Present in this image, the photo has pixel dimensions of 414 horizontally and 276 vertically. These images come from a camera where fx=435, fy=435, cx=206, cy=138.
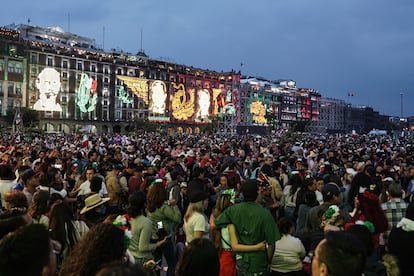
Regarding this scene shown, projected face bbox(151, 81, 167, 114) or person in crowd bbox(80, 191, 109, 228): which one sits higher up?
projected face bbox(151, 81, 167, 114)

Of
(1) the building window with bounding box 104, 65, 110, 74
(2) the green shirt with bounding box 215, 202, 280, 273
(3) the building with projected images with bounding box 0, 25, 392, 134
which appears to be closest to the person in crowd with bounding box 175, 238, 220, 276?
(2) the green shirt with bounding box 215, 202, 280, 273

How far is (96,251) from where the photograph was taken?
2.94m

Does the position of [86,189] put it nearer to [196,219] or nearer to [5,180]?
[5,180]

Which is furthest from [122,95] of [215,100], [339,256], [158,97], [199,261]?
[339,256]

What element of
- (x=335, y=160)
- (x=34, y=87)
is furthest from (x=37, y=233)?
(x=34, y=87)

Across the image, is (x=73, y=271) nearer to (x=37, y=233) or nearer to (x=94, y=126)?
(x=37, y=233)

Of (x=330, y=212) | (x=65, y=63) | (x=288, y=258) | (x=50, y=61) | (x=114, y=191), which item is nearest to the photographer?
(x=288, y=258)

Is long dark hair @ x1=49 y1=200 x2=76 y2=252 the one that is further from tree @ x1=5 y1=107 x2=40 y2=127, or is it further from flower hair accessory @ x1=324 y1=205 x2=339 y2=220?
tree @ x1=5 y1=107 x2=40 y2=127

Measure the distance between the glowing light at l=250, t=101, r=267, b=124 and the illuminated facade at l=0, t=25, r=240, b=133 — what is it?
11752 millimetres

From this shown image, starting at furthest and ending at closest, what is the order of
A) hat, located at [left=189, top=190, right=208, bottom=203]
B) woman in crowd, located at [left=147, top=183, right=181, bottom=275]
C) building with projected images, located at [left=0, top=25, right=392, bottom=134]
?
building with projected images, located at [left=0, top=25, right=392, bottom=134]
woman in crowd, located at [left=147, top=183, right=181, bottom=275]
hat, located at [left=189, top=190, right=208, bottom=203]

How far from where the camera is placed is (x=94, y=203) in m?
5.23

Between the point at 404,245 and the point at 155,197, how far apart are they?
3.29m

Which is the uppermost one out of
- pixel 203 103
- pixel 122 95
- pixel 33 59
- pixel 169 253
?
pixel 33 59

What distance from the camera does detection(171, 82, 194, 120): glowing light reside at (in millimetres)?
87562
